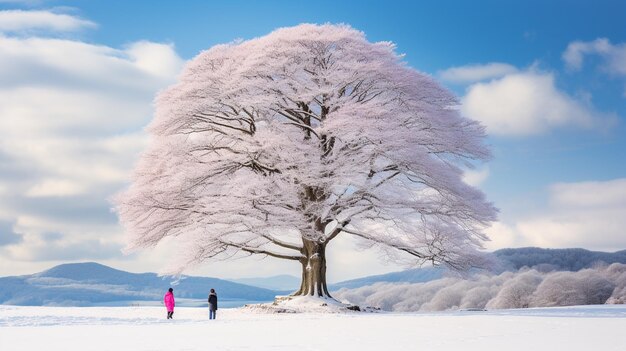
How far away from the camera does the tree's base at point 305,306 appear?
23734 millimetres

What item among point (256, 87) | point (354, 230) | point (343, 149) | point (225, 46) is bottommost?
point (354, 230)

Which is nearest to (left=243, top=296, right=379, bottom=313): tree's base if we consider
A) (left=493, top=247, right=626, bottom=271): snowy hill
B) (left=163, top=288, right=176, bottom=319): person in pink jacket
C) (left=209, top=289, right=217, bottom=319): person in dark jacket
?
(left=209, top=289, right=217, bottom=319): person in dark jacket

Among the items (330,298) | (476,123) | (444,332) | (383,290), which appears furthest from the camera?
(383,290)

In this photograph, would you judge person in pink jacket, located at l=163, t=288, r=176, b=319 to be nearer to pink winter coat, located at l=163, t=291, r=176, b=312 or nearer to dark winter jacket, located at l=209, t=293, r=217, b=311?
pink winter coat, located at l=163, t=291, r=176, b=312

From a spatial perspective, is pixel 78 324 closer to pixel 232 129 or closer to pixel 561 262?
pixel 232 129

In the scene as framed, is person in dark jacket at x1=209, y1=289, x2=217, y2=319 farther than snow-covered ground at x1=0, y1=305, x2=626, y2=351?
Yes

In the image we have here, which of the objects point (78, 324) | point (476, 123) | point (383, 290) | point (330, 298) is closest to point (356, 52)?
point (476, 123)

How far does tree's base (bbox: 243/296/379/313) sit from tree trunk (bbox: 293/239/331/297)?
1.74 ft

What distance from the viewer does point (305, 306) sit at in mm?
24188

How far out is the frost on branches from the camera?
23.9 metres

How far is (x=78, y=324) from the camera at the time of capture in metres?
19.1

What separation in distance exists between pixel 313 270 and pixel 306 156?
457 cm

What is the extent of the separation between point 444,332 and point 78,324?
1006 cm

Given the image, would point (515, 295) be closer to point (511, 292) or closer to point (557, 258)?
point (511, 292)
